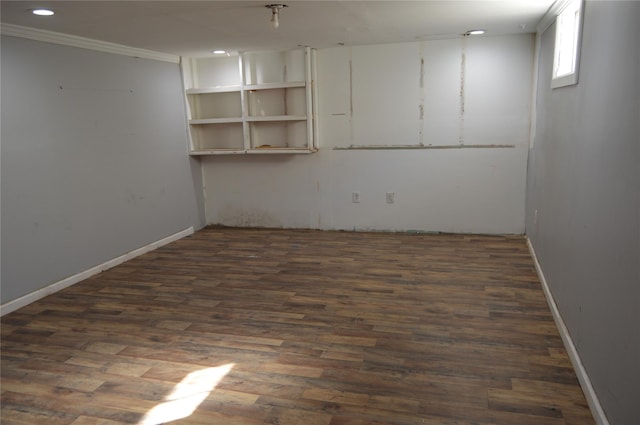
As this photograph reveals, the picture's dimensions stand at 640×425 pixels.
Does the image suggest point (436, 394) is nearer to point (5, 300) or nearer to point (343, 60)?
point (5, 300)

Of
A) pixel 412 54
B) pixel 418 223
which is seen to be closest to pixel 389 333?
pixel 418 223

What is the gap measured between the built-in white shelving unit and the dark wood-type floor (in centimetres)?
174

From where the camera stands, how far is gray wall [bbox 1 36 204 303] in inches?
137

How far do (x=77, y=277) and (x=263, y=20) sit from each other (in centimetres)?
271

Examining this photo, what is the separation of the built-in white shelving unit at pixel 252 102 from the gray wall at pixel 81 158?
0.35 metres

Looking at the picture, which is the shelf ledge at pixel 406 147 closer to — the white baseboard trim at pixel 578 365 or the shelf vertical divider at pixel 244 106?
the shelf vertical divider at pixel 244 106

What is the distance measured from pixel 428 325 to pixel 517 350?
56 centimetres

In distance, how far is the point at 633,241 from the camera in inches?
64.3

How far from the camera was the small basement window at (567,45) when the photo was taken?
8.58 feet

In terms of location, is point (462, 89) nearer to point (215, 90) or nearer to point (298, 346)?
point (215, 90)

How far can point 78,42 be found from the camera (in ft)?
13.1

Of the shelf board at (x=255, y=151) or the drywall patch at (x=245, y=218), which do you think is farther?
the drywall patch at (x=245, y=218)

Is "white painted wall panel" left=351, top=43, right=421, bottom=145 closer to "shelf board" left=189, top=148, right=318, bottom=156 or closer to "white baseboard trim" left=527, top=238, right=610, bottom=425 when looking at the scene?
"shelf board" left=189, top=148, right=318, bottom=156

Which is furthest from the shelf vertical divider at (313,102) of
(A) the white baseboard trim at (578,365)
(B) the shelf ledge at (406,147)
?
(A) the white baseboard trim at (578,365)
